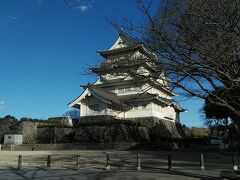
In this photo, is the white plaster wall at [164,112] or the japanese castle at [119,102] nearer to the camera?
the japanese castle at [119,102]

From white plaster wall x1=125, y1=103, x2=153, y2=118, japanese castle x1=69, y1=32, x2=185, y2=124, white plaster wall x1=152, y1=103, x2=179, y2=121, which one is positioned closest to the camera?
japanese castle x1=69, y1=32, x2=185, y2=124

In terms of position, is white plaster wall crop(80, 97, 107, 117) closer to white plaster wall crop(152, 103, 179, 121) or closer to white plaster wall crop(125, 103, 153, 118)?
white plaster wall crop(125, 103, 153, 118)

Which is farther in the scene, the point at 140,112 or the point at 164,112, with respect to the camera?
the point at 164,112

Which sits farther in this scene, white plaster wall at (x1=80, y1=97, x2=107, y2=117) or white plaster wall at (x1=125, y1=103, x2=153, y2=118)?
white plaster wall at (x1=125, y1=103, x2=153, y2=118)

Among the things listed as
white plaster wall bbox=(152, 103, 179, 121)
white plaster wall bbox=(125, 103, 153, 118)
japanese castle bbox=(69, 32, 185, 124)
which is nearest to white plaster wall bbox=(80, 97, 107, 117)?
japanese castle bbox=(69, 32, 185, 124)

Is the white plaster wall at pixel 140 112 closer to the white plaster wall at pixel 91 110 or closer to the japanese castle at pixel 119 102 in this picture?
the japanese castle at pixel 119 102

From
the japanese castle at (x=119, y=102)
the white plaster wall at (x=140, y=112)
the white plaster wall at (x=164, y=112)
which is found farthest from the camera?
the white plaster wall at (x=164, y=112)

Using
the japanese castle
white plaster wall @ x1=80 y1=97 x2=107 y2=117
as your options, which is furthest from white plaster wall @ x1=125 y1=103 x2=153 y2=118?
white plaster wall @ x1=80 y1=97 x2=107 y2=117

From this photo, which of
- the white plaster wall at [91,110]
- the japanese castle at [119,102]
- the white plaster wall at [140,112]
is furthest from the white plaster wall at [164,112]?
the white plaster wall at [91,110]

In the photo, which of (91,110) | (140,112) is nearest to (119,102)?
(140,112)

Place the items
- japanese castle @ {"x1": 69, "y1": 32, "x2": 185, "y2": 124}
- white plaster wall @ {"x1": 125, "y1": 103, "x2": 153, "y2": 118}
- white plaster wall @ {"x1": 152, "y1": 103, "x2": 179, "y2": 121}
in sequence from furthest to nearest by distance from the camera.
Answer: white plaster wall @ {"x1": 152, "y1": 103, "x2": 179, "y2": 121}
white plaster wall @ {"x1": 125, "y1": 103, "x2": 153, "y2": 118}
japanese castle @ {"x1": 69, "y1": 32, "x2": 185, "y2": 124}

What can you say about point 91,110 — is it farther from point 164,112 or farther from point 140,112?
point 164,112

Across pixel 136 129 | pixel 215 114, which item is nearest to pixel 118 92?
pixel 136 129

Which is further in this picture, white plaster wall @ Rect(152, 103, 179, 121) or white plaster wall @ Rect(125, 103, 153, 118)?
white plaster wall @ Rect(152, 103, 179, 121)
